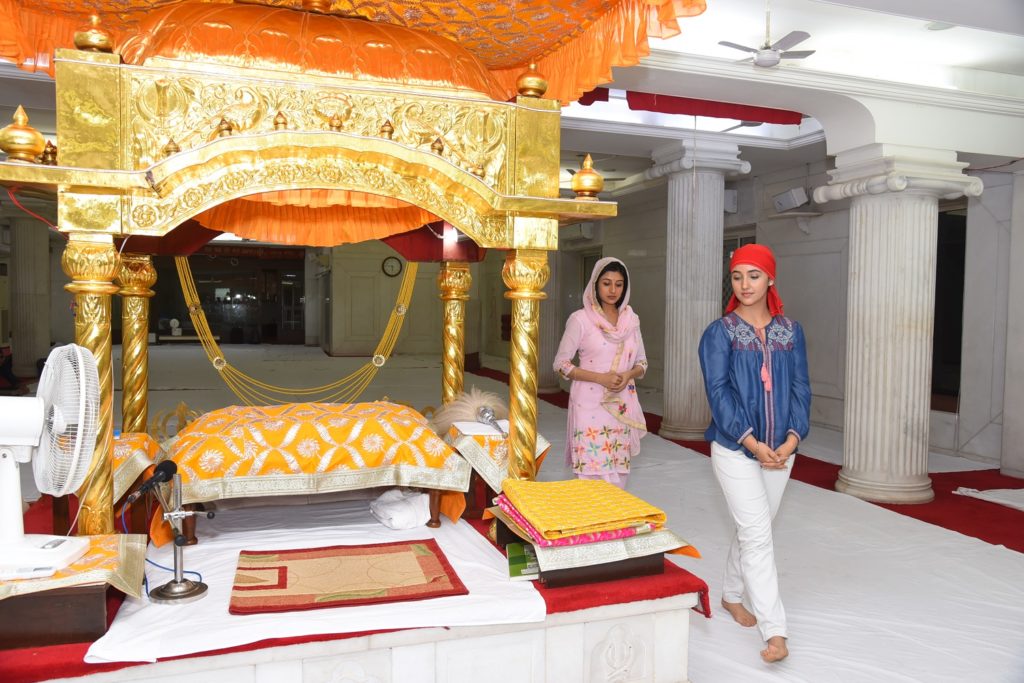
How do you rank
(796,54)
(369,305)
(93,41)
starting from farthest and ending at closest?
(369,305) → (796,54) → (93,41)

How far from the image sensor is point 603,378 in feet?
13.1

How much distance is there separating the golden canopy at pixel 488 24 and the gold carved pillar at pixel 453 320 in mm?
1409

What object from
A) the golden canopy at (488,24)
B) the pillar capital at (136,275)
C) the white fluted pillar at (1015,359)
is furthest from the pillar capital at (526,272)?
the white fluted pillar at (1015,359)

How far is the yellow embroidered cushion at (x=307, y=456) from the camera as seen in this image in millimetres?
2967

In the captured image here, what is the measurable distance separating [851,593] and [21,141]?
394 cm

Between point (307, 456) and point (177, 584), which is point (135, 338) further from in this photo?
point (177, 584)

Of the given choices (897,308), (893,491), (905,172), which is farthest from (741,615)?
(905,172)

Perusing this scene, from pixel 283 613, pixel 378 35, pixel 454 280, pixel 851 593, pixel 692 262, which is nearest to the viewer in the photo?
pixel 283 613

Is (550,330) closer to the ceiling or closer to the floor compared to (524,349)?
closer to the floor

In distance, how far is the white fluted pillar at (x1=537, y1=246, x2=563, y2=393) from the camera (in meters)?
11.6

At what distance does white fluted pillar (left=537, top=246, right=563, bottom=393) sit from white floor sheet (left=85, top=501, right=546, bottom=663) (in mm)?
8568

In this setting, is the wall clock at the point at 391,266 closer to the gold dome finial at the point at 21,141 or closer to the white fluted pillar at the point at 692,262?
the white fluted pillar at the point at 692,262

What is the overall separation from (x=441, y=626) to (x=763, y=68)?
14.2 ft

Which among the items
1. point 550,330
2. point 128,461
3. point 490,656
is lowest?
point 490,656
